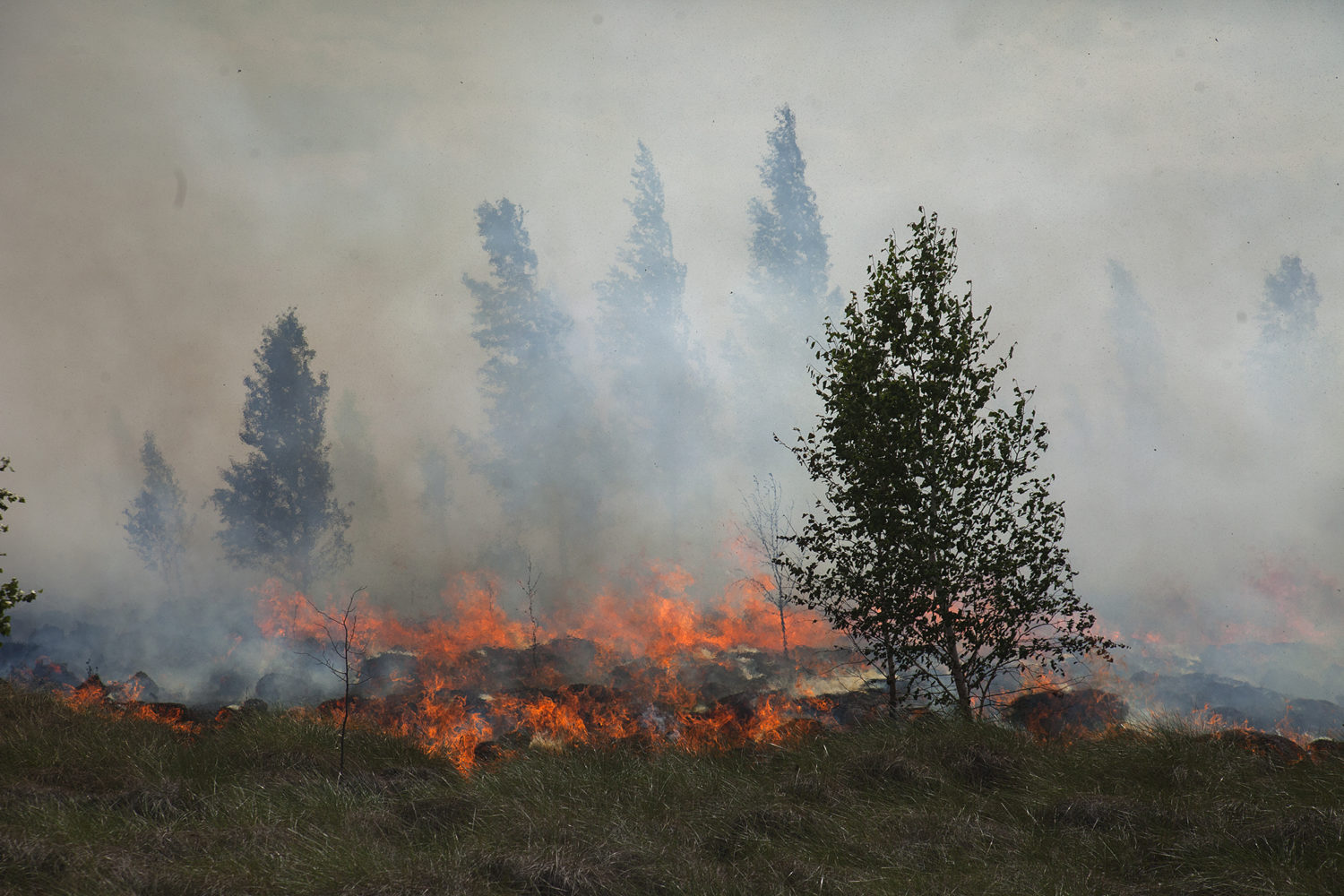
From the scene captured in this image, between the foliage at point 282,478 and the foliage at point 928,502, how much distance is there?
22.3m

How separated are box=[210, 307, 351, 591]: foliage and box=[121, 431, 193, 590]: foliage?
9.03 meters

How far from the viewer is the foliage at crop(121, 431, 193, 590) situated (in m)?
33.3

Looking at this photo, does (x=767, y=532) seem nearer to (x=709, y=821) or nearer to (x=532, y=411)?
(x=532, y=411)

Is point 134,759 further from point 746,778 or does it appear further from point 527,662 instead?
point 527,662

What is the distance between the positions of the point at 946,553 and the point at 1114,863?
13.0 feet

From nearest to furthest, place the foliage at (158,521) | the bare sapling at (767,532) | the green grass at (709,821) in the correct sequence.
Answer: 1. the green grass at (709,821)
2. the bare sapling at (767,532)
3. the foliage at (158,521)

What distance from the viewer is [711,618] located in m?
21.1

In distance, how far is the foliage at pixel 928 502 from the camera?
30.6 feet

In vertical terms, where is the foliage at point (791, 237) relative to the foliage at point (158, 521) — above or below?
above

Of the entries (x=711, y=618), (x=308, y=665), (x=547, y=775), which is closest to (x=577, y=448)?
(x=711, y=618)

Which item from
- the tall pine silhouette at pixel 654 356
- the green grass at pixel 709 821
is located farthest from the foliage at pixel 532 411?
the green grass at pixel 709 821

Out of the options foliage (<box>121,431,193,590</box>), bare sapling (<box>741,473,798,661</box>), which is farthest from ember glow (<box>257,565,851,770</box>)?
foliage (<box>121,431,193,590</box>)

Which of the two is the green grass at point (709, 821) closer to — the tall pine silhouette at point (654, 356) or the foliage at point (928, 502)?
the foliage at point (928, 502)

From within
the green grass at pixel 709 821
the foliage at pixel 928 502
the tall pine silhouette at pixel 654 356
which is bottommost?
the green grass at pixel 709 821
